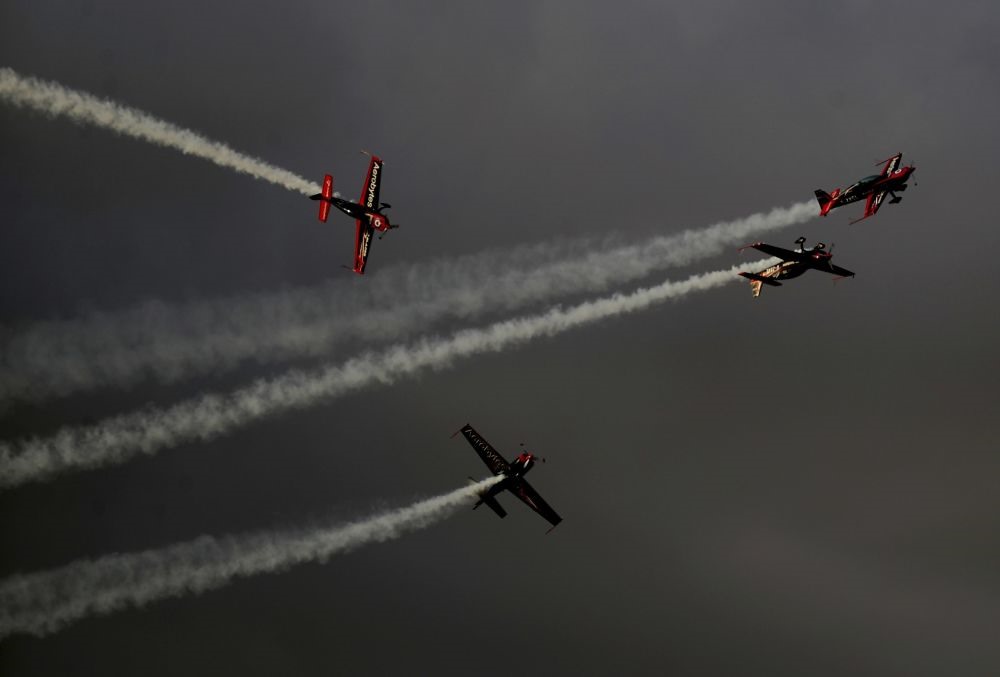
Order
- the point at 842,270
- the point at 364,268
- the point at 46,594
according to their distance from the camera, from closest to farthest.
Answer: the point at 46,594 → the point at 842,270 → the point at 364,268

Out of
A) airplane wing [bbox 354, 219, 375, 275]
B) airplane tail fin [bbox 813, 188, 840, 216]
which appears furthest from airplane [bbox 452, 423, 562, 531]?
airplane tail fin [bbox 813, 188, 840, 216]

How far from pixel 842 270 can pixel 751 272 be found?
6322 millimetres

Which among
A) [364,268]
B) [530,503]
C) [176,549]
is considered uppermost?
[364,268]

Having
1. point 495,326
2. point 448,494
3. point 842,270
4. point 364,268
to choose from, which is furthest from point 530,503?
point 842,270

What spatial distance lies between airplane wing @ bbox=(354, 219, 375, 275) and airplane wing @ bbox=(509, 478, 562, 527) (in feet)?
63.4

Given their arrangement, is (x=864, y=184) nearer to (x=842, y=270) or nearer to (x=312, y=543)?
(x=842, y=270)

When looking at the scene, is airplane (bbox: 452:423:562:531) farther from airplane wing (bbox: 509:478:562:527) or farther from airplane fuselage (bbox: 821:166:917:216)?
airplane fuselage (bbox: 821:166:917:216)

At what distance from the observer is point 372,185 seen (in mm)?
80250

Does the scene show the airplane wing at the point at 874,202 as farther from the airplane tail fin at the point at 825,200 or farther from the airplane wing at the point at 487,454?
the airplane wing at the point at 487,454

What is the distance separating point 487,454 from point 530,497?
488 centimetres

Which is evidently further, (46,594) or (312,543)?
(312,543)

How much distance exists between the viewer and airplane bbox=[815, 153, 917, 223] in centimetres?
7325

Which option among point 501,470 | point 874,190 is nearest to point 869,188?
point 874,190

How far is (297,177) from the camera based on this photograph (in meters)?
71.6
